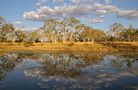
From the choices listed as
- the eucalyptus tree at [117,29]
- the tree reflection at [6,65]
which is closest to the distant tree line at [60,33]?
the eucalyptus tree at [117,29]

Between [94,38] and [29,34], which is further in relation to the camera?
[94,38]

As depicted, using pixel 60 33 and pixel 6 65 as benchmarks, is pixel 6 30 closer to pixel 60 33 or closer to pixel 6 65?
pixel 60 33

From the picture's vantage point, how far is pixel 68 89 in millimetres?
16828

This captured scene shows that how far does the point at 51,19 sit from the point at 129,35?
3864 cm

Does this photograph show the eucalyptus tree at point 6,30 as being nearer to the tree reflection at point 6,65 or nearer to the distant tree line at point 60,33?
the distant tree line at point 60,33

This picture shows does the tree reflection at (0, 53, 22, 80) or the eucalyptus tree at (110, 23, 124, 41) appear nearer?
the tree reflection at (0, 53, 22, 80)

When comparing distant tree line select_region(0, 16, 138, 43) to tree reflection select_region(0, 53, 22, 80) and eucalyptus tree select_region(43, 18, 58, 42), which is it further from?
tree reflection select_region(0, 53, 22, 80)

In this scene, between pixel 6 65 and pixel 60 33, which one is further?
pixel 60 33

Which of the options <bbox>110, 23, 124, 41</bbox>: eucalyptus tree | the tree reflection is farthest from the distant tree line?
the tree reflection

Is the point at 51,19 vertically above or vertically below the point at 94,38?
above

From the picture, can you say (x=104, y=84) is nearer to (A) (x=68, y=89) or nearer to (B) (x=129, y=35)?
(A) (x=68, y=89)

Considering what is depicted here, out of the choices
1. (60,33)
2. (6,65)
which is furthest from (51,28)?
(6,65)

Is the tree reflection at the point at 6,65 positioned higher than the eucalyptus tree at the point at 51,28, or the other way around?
the eucalyptus tree at the point at 51,28

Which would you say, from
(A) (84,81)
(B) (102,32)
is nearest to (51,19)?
(B) (102,32)
